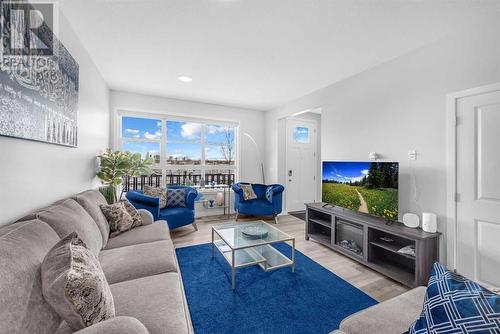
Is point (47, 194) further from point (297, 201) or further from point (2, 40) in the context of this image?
point (297, 201)

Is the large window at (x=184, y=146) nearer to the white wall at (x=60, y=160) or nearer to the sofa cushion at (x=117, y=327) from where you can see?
the white wall at (x=60, y=160)

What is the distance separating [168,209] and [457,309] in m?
3.39

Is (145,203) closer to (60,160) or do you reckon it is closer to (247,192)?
(60,160)

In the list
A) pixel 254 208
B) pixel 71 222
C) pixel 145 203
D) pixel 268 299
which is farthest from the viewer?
pixel 254 208

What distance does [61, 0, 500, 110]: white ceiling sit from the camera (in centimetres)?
179

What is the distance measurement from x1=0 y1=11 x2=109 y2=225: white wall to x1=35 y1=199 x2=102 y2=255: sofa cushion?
16cm

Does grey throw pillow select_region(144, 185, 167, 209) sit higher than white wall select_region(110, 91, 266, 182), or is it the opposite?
white wall select_region(110, 91, 266, 182)

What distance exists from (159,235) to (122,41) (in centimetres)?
213

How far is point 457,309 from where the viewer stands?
2.06 feet

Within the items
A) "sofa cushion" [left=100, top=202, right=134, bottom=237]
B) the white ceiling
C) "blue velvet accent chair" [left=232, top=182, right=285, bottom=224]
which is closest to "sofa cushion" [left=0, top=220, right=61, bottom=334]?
"sofa cushion" [left=100, top=202, right=134, bottom=237]

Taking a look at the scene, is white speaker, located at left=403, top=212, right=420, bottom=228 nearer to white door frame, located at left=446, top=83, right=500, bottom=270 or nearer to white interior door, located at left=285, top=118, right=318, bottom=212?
white door frame, located at left=446, top=83, right=500, bottom=270

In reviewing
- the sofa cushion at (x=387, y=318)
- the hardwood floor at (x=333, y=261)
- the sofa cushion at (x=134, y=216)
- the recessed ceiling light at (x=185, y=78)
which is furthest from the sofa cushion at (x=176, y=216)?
the sofa cushion at (x=387, y=318)

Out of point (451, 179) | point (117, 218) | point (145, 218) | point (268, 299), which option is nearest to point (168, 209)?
point (145, 218)

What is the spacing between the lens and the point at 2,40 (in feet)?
3.84
